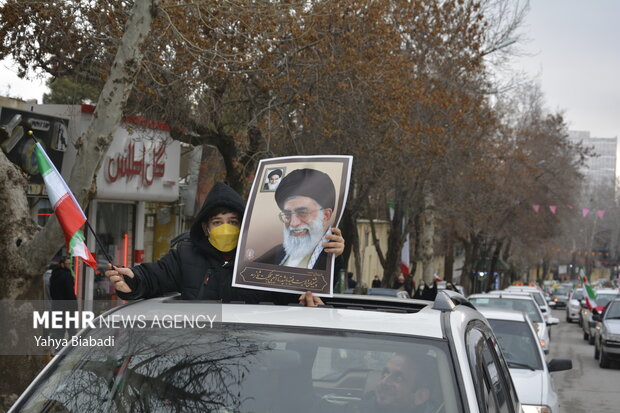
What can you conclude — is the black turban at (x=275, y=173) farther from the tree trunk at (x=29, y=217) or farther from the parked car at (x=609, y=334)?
the parked car at (x=609, y=334)

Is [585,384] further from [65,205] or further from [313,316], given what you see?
[313,316]

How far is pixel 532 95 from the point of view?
5041 centimetres

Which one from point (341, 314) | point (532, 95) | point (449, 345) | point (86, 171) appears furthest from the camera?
point (532, 95)

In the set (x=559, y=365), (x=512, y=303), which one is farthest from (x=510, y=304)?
(x=559, y=365)

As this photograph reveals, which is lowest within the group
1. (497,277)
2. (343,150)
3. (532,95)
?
(497,277)

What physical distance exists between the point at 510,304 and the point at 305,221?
14.7 metres

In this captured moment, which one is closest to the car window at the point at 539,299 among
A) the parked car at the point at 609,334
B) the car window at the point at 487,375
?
the parked car at the point at 609,334

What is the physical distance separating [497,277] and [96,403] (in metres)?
73.8

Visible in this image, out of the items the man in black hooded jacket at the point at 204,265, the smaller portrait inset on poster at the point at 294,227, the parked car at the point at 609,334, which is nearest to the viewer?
the smaller portrait inset on poster at the point at 294,227

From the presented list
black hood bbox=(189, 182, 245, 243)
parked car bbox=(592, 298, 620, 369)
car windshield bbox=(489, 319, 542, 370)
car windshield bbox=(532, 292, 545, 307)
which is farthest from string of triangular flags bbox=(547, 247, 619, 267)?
black hood bbox=(189, 182, 245, 243)

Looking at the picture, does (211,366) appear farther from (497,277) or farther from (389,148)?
(497,277)

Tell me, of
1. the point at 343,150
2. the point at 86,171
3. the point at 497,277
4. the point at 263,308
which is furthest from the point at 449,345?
the point at 497,277

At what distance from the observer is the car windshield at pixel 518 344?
9969 mm

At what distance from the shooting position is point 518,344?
1056 cm
